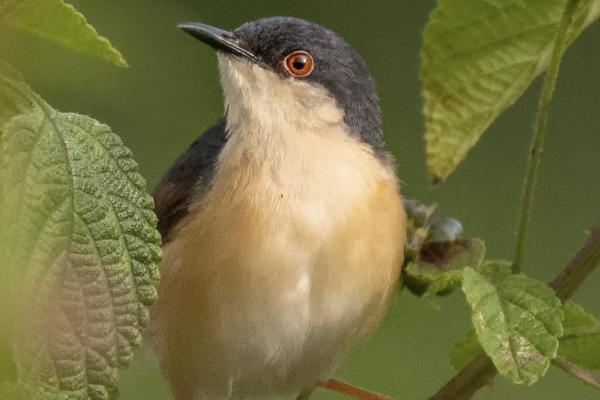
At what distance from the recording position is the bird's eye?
3334 mm

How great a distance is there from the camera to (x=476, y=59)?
238cm

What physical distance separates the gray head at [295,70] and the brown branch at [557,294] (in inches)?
43.9

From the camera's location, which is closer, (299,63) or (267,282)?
(267,282)

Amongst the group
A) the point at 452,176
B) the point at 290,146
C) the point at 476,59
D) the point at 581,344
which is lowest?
the point at 452,176

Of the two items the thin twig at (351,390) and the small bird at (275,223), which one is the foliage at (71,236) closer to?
the small bird at (275,223)

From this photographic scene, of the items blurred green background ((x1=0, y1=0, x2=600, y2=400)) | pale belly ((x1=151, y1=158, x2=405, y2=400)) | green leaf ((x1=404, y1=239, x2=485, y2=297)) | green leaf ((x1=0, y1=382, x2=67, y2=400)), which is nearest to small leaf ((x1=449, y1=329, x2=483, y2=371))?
green leaf ((x1=404, y1=239, x2=485, y2=297))

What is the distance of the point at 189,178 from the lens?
130 inches

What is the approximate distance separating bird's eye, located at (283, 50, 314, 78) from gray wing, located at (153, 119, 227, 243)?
25cm

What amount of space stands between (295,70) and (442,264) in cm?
91

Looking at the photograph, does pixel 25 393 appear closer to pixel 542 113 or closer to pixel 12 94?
pixel 12 94

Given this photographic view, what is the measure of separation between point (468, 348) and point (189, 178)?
104 cm

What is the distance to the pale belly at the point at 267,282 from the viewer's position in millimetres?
3023

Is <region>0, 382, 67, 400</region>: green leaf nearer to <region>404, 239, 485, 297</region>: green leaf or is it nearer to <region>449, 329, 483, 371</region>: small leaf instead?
<region>404, 239, 485, 297</region>: green leaf

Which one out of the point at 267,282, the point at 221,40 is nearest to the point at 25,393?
the point at 267,282
